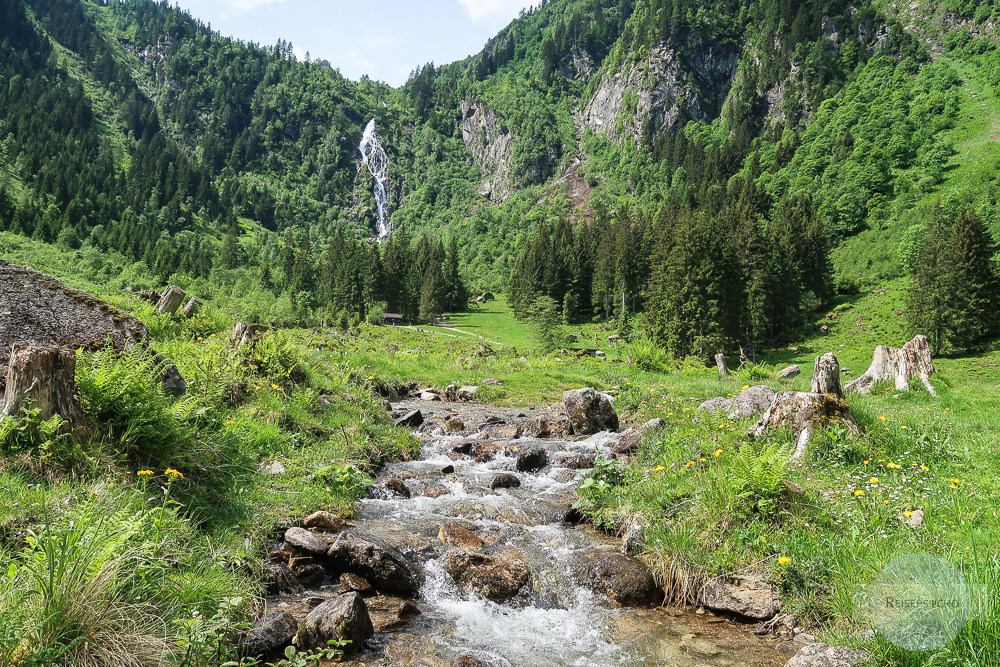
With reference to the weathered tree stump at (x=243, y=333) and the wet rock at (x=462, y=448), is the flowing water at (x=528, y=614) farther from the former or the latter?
the weathered tree stump at (x=243, y=333)

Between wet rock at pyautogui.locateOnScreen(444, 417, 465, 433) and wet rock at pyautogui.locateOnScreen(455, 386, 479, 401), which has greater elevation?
wet rock at pyautogui.locateOnScreen(444, 417, 465, 433)

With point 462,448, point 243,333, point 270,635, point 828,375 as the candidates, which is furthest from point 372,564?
point 828,375

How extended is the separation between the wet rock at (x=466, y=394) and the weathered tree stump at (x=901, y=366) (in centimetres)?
1482

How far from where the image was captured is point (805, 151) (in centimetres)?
13162

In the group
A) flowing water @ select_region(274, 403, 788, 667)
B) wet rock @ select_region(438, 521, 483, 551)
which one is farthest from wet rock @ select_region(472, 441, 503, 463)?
wet rock @ select_region(438, 521, 483, 551)

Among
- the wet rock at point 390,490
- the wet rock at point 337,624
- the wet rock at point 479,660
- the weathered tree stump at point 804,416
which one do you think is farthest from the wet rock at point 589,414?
the wet rock at point 337,624

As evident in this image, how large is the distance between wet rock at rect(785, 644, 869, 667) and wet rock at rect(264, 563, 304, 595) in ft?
17.2

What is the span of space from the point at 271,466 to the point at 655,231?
Result: 276 ft

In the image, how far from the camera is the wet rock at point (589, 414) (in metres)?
16.2

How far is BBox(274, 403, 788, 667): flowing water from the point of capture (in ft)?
17.6

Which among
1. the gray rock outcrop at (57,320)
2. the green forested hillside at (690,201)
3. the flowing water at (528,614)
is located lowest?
the flowing water at (528,614)

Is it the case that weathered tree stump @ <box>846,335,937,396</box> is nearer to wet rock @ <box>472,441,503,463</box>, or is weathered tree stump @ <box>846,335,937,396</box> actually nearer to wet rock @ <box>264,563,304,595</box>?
wet rock @ <box>472,441,503,463</box>

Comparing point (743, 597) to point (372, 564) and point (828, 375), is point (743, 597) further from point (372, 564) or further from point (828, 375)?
point (828, 375)

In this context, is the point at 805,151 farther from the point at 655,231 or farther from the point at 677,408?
the point at 677,408
